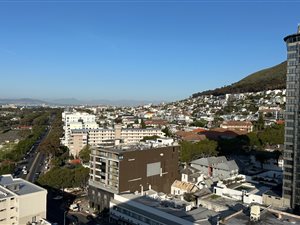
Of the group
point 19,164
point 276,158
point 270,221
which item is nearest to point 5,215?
point 270,221

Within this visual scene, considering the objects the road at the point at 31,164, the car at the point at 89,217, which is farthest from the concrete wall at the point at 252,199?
the road at the point at 31,164

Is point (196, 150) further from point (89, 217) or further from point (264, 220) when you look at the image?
point (264, 220)

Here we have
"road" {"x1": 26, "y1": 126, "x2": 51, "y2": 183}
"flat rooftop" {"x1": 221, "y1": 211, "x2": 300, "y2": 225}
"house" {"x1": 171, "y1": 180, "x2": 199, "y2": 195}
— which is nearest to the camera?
"flat rooftop" {"x1": 221, "y1": 211, "x2": 300, "y2": 225}

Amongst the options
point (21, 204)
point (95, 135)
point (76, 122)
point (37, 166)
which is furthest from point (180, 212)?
point (76, 122)

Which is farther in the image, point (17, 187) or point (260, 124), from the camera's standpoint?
point (260, 124)

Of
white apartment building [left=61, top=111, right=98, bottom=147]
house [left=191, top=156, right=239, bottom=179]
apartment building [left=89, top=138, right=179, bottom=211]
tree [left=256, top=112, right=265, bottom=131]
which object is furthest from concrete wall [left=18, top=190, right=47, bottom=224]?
tree [left=256, top=112, right=265, bottom=131]

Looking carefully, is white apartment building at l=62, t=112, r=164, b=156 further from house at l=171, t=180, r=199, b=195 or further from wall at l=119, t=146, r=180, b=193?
house at l=171, t=180, r=199, b=195

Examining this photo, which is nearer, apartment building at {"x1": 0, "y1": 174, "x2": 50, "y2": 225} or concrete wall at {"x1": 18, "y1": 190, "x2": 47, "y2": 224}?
apartment building at {"x1": 0, "y1": 174, "x2": 50, "y2": 225}

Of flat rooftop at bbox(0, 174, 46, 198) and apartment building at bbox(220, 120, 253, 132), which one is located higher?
apartment building at bbox(220, 120, 253, 132)
